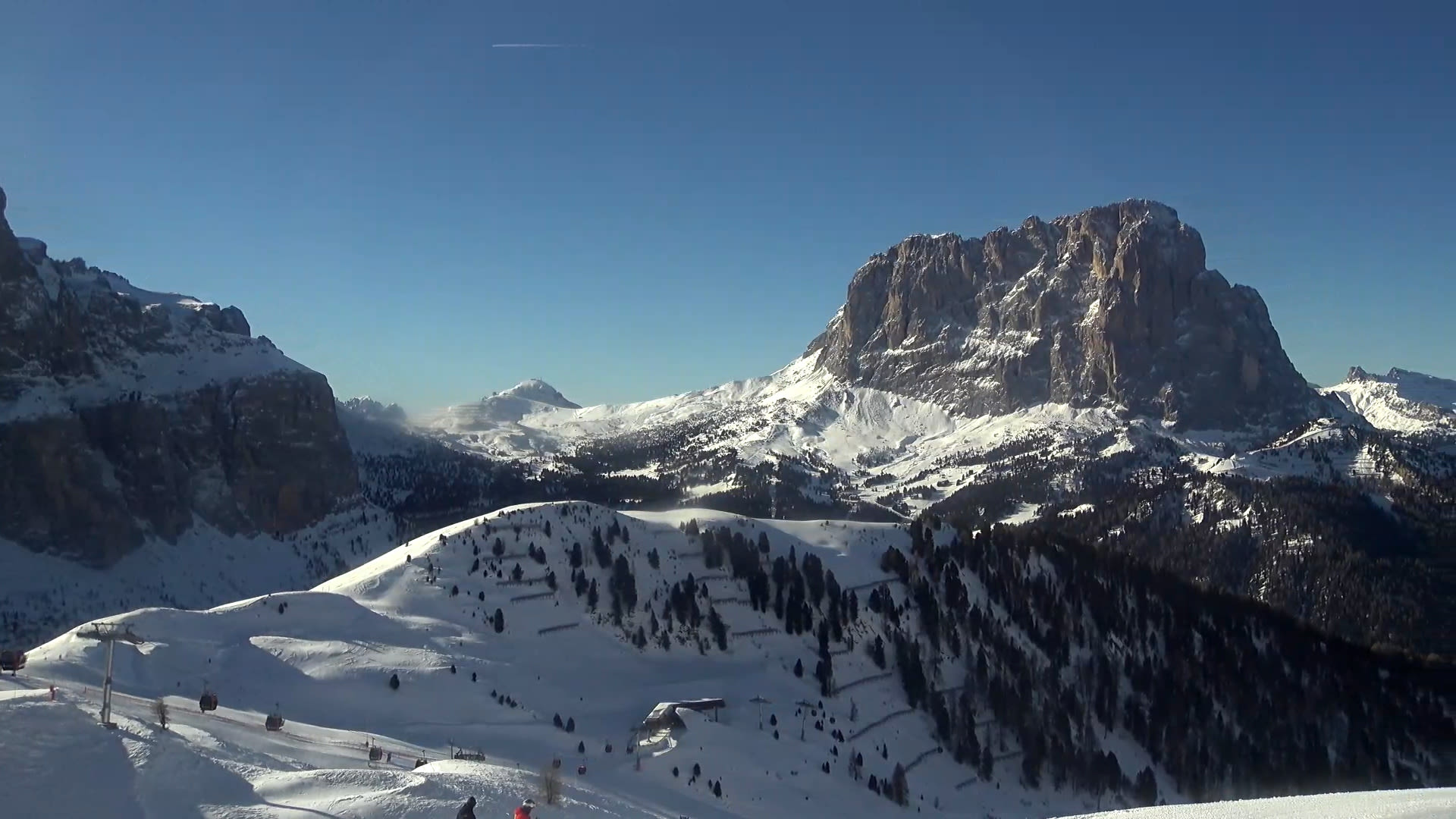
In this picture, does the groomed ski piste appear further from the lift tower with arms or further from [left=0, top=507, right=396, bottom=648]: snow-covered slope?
[left=0, top=507, right=396, bottom=648]: snow-covered slope

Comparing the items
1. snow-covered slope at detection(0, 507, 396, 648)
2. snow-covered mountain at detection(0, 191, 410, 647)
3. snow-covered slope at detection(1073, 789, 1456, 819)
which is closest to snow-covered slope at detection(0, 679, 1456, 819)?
snow-covered slope at detection(1073, 789, 1456, 819)

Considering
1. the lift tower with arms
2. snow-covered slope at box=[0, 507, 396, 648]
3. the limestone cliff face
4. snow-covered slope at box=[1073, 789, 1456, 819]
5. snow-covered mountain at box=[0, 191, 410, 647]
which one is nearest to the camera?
snow-covered slope at box=[1073, 789, 1456, 819]

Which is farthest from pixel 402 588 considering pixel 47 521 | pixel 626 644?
pixel 47 521

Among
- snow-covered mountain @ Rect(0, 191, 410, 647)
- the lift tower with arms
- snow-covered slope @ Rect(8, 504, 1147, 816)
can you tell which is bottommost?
snow-covered slope @ Rect(8, 504, 1147, 816)

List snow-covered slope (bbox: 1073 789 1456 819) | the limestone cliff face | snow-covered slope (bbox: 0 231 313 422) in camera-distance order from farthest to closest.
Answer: snow-covered slope (bbox: 0 231 313 422) < the limestone cliff face < snow-covered slope (bbox: 1073 789 1456 819)

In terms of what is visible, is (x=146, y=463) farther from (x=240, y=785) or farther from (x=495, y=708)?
(x=240, y=785)

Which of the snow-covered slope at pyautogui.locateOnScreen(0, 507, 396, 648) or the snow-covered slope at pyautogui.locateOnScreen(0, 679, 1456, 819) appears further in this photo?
the snow-covered slope at pyautogui.locateOnScreen(0, 507, 396, 648)

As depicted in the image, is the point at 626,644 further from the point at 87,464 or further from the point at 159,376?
the point at 159,376

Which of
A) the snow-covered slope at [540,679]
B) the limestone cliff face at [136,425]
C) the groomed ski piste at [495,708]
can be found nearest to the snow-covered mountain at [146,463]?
the limestone cliff face at [136,425]

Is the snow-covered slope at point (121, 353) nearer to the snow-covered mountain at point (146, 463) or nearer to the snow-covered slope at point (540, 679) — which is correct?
the snow-covered mountain at point (146, 463)
